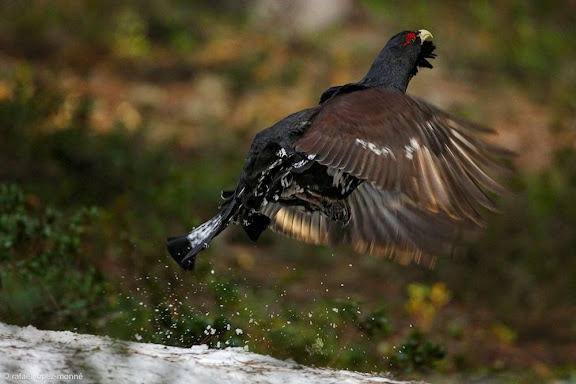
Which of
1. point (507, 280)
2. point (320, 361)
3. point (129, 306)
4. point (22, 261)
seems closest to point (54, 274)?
point (22, 261)

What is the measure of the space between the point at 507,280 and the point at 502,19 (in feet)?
26.6

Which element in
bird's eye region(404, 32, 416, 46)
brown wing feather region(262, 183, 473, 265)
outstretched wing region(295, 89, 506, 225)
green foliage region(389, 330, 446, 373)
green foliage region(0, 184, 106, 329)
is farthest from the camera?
bird's eye region(404, 32, 416, 46)

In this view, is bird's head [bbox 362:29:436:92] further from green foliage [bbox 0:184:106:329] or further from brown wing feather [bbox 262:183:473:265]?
green foliage [bbox 0:184:106:329]

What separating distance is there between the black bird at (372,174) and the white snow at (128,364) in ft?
3.13

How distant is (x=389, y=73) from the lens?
5926mm

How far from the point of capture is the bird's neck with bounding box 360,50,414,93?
5887mm

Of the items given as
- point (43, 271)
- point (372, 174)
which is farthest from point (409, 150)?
point (43, 271)

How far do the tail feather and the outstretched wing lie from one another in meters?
0.75

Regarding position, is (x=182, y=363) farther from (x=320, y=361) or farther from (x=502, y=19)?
(x=502, y=19)

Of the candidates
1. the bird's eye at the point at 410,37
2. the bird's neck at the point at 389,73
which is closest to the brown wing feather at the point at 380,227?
the bird's neck at the point at 389,73

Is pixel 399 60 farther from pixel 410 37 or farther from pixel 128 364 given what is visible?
pixel 128 364

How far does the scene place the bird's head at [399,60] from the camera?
5.91 m

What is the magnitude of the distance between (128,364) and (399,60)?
2.87 metres

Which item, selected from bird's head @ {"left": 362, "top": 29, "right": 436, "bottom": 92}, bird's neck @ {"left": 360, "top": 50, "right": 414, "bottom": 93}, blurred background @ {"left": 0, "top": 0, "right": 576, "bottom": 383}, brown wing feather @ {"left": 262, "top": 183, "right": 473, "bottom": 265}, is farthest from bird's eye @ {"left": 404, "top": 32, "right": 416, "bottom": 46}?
blurred background @ {"left": 0, "top": 0, "right": 576, "bottom": 383}
